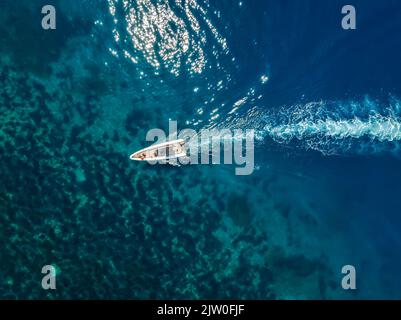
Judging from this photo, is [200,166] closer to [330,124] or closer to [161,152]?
[161,152]

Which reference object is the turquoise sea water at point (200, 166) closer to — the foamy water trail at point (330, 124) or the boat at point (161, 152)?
the foamy water trail at point (330, 124)

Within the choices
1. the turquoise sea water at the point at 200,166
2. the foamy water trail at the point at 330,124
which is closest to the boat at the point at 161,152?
the turquoise sea water at the point at 200,166

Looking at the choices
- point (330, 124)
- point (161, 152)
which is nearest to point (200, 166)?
point (161, 152)

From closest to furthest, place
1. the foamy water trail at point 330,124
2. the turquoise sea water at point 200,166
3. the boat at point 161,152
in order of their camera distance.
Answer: the turquoise sea water at point 200,166, the boat at point 161,152, the foamy water trail at point 330,124

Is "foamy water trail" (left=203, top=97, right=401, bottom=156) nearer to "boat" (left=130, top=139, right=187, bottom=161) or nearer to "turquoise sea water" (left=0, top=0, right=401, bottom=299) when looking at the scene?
"turquoise sea water" (left=0, top=0, right=401, bottom=299)

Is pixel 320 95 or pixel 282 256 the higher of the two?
pixel 320 95

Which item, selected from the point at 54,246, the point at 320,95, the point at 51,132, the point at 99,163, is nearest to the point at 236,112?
the point at 320,95

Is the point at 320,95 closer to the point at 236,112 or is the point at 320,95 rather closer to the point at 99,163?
the point at 236,112
